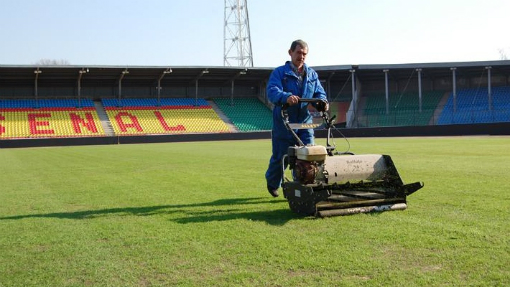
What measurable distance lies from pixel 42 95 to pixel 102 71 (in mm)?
7475

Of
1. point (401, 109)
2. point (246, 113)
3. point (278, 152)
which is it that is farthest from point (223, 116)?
point (278, 152)

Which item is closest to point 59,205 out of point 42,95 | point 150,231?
point 150,231

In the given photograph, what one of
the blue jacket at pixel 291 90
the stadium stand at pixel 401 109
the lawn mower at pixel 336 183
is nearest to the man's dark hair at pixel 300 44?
the blue jacket at pixel 291 90

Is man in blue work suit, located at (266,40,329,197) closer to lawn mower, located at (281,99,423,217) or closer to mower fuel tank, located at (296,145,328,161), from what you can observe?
lawn mower, located at (281,99,423,217)

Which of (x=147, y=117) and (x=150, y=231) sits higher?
(x=147, y=117)

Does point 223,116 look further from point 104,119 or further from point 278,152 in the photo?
point 278,152

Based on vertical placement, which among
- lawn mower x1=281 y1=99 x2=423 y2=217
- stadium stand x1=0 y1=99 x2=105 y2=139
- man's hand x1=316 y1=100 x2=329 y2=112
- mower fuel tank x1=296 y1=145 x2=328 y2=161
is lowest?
lawn mower x1=281 y1=99 x2=423 y2=217

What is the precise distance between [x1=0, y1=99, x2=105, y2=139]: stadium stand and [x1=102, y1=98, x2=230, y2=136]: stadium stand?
6.36ft

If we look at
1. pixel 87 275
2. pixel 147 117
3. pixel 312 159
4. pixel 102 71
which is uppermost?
pixel 102 71

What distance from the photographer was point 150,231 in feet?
15.4

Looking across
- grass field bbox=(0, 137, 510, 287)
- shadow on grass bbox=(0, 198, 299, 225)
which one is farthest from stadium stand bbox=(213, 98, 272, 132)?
grass field bbox=(0, 137, 510, 287)

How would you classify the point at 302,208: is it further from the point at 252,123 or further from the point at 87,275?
the point at 252,123

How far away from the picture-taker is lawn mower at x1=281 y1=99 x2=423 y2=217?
5.04 meters

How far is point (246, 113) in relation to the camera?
50.9m
